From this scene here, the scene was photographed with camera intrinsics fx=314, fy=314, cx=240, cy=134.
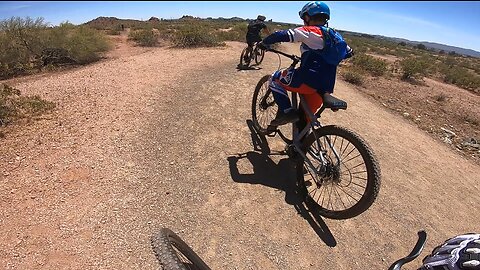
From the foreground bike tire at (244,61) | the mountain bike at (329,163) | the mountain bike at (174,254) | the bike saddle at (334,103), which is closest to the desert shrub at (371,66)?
the foreground bike tire at (244,61)

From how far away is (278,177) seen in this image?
444 cm

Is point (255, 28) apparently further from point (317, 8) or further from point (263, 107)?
point (317, 8)

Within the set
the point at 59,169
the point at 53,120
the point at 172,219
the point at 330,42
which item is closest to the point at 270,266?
the point at 172,219

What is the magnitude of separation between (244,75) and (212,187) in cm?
579

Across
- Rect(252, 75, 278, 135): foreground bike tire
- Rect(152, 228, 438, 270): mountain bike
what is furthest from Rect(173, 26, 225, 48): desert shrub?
Rect(152, 228, 438, 270): mountain bike

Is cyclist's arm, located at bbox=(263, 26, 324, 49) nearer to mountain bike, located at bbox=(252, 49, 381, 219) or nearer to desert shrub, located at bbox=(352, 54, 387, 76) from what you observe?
mountain bike, located at bbox=(252, 49, 381, 219)

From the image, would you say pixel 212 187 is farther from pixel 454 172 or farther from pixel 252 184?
pixel 454 172

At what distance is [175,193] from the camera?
3883 millimetres

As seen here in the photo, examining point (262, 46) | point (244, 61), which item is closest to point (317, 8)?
point (262, 46)

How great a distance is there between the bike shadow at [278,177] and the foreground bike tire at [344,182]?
0.12m

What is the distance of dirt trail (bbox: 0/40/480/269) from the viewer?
10.3 feet

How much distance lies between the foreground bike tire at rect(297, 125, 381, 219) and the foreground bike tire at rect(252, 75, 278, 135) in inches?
47.6

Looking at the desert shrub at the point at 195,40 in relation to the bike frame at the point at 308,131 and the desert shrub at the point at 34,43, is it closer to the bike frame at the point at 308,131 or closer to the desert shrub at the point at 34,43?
the desert shrub at the point at 34,43

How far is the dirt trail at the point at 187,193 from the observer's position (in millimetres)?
3143
